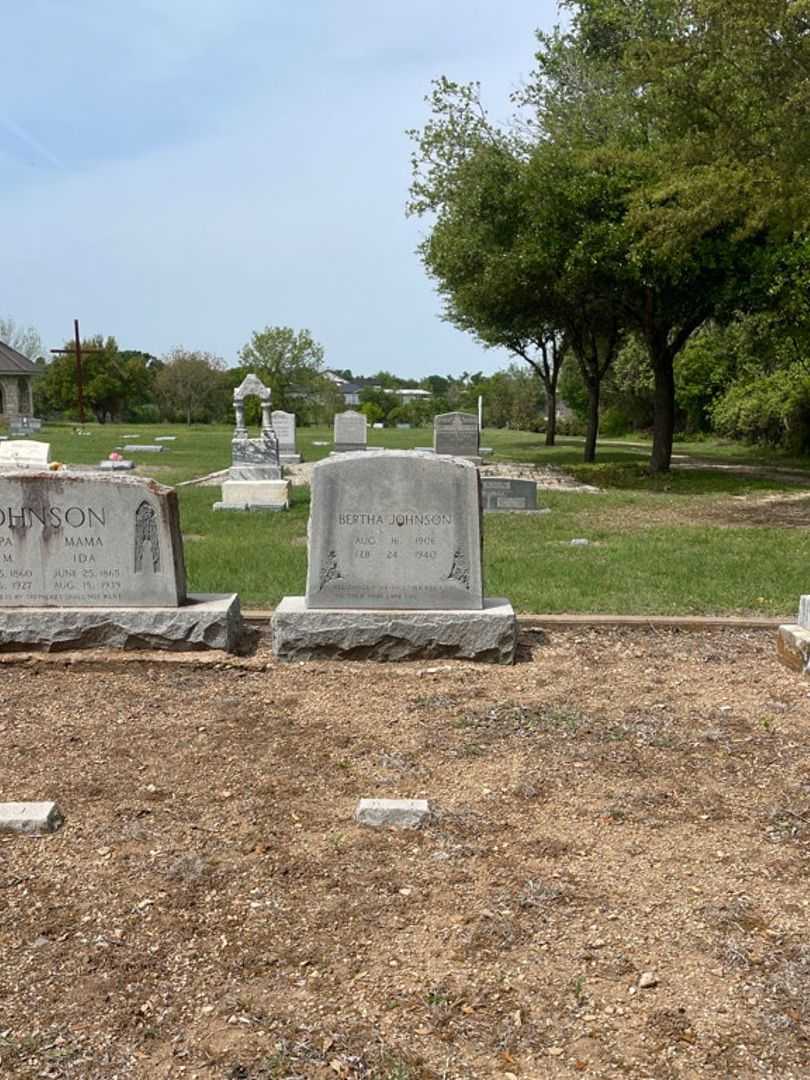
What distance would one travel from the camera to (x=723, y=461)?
2720 cm

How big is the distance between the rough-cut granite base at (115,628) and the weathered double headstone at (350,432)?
18800mm

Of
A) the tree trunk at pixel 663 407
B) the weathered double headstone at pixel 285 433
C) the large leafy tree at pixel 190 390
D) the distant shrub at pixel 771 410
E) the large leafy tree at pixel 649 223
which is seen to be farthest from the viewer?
the large leafy tree at pixel 190 390

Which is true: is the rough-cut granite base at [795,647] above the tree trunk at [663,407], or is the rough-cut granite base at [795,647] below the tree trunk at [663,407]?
below

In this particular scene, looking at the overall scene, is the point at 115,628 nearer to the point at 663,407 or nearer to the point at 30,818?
the point at 30,818

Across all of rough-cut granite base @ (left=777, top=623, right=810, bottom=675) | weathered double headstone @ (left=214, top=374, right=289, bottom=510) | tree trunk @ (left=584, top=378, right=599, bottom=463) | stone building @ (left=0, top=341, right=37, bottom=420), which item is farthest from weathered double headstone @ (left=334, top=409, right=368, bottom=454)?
stone building @ (left=0, top=341, right=37, bottom=420)

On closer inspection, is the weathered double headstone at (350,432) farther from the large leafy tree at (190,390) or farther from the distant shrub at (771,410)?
the large leafy tree at (190,390)

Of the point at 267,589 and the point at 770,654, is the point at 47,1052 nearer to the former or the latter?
the point at 770,654

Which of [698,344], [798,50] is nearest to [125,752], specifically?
[798,50]

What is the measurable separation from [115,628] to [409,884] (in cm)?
327

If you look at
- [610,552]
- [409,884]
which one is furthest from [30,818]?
[610,552]

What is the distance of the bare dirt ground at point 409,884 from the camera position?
96.7 inches

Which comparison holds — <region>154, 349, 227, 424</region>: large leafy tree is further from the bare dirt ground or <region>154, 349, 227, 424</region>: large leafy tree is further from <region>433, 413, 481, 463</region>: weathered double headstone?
the bare dirt ground

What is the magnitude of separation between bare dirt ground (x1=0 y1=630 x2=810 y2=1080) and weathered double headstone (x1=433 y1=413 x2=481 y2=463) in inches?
596

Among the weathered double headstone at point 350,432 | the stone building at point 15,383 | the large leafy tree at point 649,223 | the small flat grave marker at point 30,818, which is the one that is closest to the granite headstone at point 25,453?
the small flat grave marker at point 30,818
